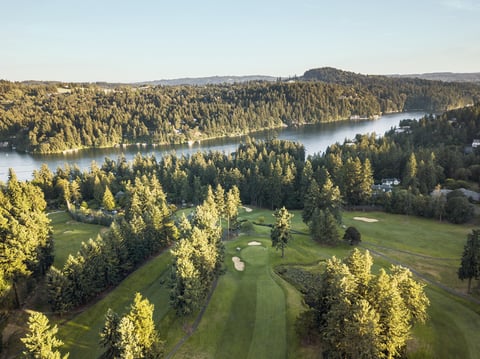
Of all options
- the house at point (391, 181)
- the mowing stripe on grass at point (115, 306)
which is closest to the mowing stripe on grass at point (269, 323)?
the mowing stripe on grass at point (115, 306)

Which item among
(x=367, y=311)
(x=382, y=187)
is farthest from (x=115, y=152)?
(x=367, y=311)

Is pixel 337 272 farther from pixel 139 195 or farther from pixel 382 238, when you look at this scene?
pixel 139 195

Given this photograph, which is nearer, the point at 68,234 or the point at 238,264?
the point at 238,264

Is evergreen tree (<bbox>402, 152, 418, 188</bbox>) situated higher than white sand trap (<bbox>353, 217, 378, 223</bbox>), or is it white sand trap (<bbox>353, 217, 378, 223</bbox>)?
evergreen tree (<bbox>402, 152, 418, 188</bbox>)

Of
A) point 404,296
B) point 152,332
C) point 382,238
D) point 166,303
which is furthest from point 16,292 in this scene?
point 382,238

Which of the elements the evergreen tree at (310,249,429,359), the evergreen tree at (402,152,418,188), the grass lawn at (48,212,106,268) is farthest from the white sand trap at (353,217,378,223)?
the grass lawn at (48,212,106,268)

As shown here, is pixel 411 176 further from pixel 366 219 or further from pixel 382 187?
pixel 366 219

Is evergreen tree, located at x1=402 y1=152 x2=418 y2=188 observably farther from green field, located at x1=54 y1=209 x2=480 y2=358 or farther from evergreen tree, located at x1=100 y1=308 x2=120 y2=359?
evergreen tree, located at x1=100 y1=308 x2=120 y2=359
